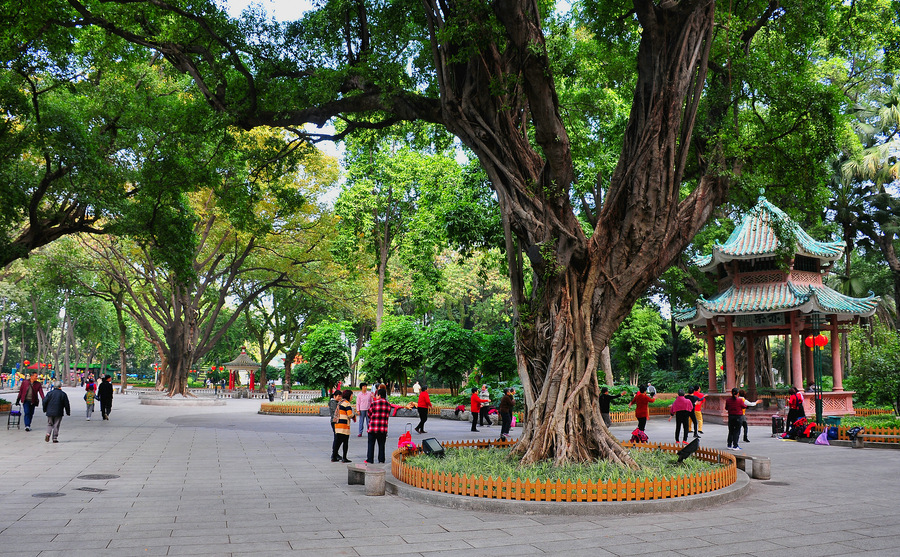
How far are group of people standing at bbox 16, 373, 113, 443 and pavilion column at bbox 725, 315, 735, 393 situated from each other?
2140cm

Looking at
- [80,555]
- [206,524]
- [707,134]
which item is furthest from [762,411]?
[80,555]

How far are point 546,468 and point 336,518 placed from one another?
137 inches

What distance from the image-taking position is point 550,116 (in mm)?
10758

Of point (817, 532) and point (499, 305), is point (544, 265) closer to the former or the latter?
point (817, 532)

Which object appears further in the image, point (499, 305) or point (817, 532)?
point (499, 305)

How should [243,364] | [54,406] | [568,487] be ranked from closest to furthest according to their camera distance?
[568,487] < [54,406] < [243,364]

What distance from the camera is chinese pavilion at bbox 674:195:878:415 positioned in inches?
926

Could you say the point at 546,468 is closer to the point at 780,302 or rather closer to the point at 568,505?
the point at 568,505

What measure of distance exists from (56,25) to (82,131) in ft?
14.2

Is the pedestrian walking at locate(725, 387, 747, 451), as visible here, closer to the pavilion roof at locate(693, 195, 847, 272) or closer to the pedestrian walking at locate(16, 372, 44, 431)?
the pavilion roof at locate(693, 195, 847, 272)

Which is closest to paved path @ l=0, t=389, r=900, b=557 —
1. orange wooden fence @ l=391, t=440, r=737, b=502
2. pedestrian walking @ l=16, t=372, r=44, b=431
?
orange wooden fence @ l=391, t=440, r=737, b=502

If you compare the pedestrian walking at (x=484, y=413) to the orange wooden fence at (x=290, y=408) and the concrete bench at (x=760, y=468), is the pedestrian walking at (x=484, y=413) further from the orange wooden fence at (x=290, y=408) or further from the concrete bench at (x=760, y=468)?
the concrete bench at (x=760, y=468)

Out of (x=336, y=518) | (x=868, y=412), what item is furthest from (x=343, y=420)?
(x=868, y=412)

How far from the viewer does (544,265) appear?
426 inches
